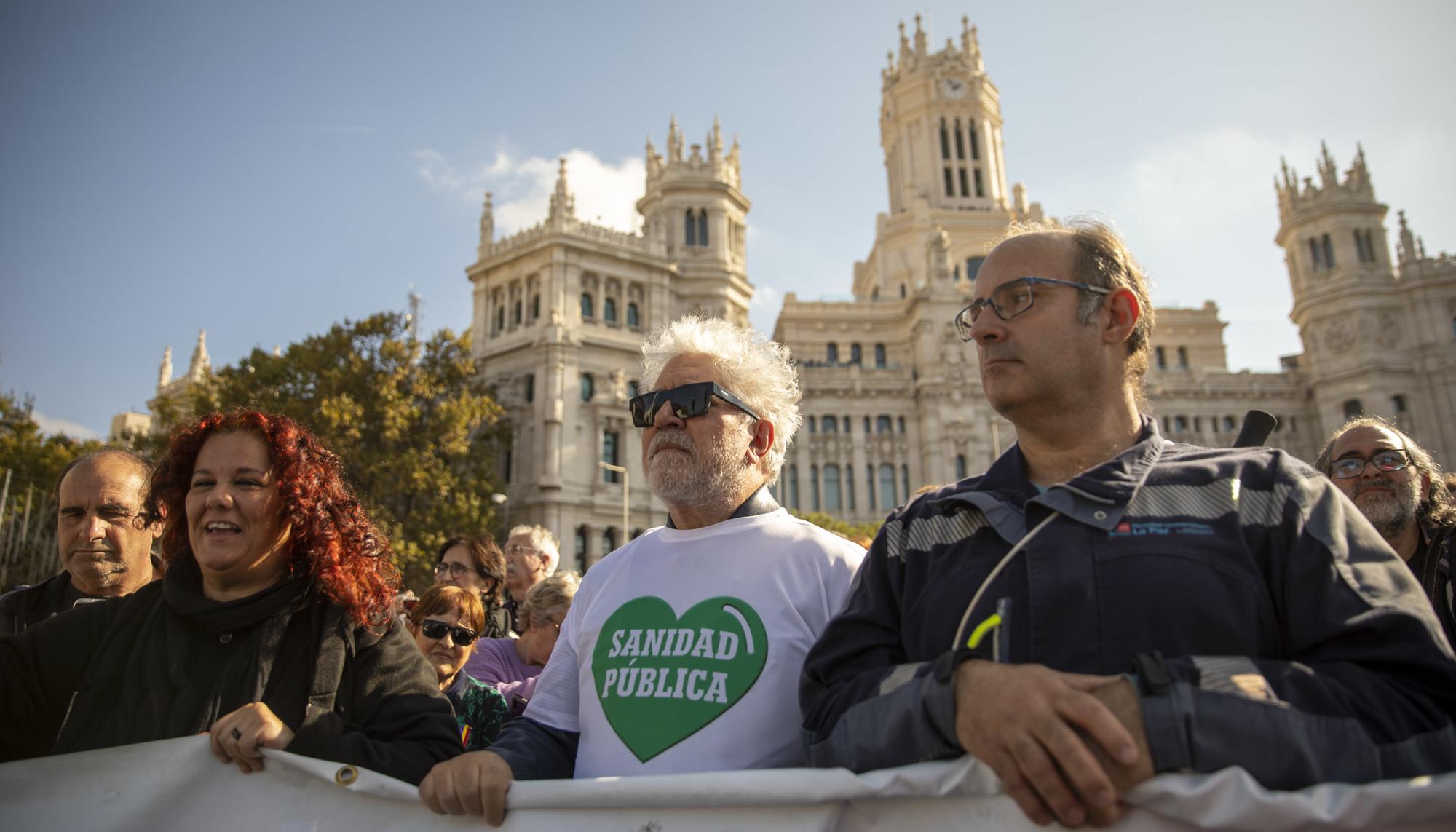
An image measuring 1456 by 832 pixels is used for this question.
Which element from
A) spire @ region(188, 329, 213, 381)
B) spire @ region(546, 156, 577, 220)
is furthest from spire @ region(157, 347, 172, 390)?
spire @ region(546, 156, 577, 220)

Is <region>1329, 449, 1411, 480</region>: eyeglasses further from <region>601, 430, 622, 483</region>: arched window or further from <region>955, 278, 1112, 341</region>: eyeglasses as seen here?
<region>601, 430, 622, 483</region>: arched window

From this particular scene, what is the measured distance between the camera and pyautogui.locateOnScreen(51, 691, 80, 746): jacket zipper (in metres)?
3.13

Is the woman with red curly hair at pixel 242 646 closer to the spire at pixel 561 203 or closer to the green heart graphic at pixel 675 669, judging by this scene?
the green heart graphic at pixel 675 669

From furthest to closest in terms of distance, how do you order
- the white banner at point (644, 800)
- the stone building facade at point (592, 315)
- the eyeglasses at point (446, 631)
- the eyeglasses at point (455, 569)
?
1. the stone building facade at point (592, 315)
2. the eyeglasses at point (455, 569)
3. the eyeglasses at point (446, 631)
4. the white banner at point (644, 800)

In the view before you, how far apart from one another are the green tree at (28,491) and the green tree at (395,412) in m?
6.16

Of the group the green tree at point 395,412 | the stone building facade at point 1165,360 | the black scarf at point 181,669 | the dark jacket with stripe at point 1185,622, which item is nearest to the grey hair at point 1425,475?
the dark jacket with stripe at point 1185,622

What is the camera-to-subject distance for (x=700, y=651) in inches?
127

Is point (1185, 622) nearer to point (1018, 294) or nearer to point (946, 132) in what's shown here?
point (1018, 294)

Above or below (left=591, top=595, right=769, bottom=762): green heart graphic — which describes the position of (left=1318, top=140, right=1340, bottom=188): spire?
above

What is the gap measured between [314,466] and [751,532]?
1708mm

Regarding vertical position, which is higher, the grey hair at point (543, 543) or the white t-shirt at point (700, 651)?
the grey hair at point (543, 543)

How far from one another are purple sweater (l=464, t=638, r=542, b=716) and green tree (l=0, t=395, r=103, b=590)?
26.0m

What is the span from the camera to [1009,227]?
130 inches

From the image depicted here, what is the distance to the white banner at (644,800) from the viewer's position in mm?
1970
